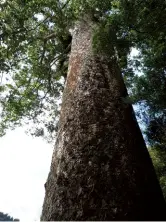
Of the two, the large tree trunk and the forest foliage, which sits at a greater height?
the forest foliage

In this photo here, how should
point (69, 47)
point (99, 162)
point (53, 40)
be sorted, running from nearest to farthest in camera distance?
point (99, 162) → point (69, 47) → point (53, 40)

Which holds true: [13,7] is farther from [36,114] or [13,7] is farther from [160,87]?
[36,114]

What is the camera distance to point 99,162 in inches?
128

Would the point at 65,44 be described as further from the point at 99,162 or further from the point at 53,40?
the point at 99,162

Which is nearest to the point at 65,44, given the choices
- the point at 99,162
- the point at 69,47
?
the point at 69,47

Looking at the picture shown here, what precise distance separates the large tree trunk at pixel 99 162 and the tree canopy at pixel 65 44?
0.64 m

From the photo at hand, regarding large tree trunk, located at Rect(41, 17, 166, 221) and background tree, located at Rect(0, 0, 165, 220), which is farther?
background tree, located at Rect(0, 0, 165, 220)

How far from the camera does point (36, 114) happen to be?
1409 centimetres

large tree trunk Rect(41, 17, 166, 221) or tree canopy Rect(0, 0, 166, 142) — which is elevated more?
tree canopy Rect(0, 0, 166, 142)

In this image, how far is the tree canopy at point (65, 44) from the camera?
475 centimetres

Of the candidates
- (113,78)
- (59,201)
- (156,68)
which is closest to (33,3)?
(113,78)

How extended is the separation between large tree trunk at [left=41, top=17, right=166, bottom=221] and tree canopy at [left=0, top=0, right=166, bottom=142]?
2.09 ft

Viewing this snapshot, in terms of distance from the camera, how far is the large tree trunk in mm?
2793

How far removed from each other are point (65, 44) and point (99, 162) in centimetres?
821
